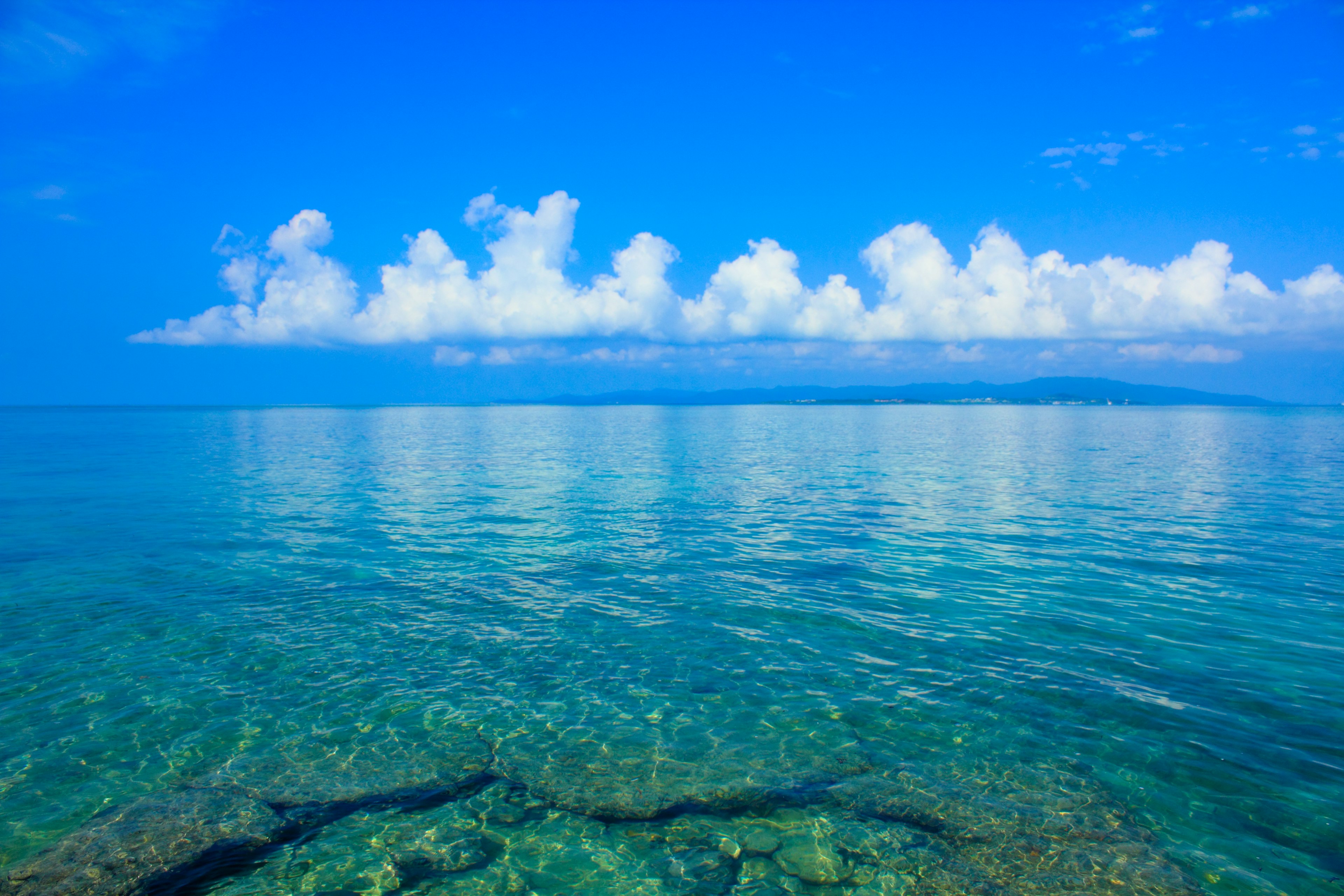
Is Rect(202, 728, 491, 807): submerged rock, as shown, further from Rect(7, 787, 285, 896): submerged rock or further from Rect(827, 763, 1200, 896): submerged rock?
Rect(827, 763, 1200, 896): submerged rock

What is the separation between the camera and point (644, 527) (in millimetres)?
33844

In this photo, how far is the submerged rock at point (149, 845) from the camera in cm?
907

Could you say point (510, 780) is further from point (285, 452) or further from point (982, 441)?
point (982, 441)

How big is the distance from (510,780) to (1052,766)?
952cm

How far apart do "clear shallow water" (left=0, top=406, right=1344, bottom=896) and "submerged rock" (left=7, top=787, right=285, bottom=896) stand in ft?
0.30

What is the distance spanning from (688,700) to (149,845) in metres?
9.31

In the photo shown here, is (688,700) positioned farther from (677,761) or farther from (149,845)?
(149,845)

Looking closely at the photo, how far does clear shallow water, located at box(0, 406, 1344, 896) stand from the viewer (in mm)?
9969

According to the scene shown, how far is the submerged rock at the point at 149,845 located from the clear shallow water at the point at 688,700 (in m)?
0.09

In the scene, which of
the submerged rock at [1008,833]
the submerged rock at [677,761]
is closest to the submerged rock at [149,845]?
the submerged rock at [677,761]

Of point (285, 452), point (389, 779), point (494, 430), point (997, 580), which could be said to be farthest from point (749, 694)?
point (494, 430)

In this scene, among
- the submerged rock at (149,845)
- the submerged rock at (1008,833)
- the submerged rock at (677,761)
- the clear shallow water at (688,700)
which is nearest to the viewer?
the submerged rock at (149,845)

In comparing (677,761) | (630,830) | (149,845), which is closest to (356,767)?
(149,845)

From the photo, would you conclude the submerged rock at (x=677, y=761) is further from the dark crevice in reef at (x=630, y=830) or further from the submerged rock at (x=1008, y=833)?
the submerged rock at (x=1008, y=833)
